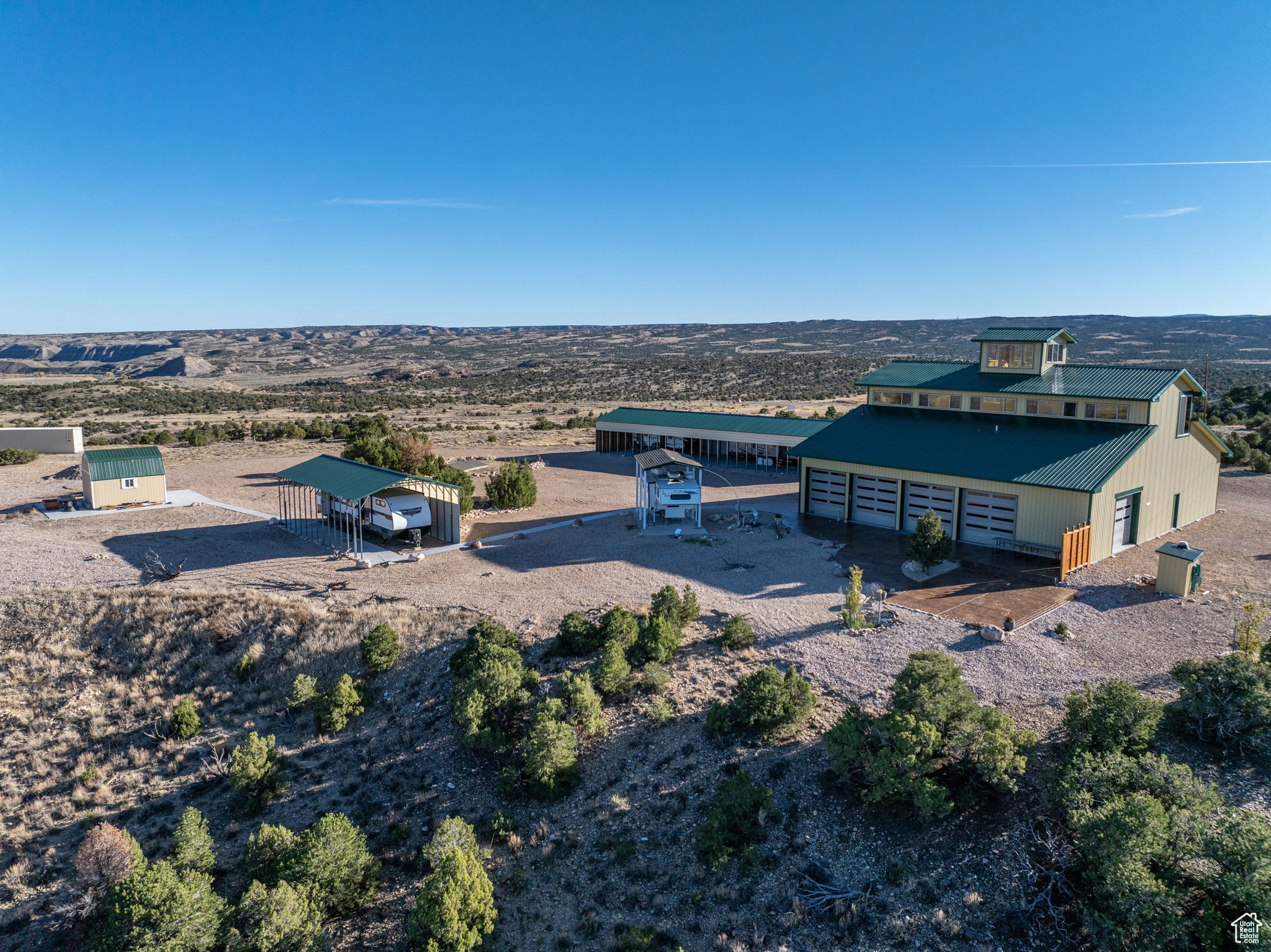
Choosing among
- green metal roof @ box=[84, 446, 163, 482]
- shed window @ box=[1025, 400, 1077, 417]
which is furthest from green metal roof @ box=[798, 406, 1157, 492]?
green metal roof @ box=[84, 446, 163, 482]

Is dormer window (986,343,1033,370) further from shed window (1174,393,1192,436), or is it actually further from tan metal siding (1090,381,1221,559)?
shed window (1174,393,1192,436)

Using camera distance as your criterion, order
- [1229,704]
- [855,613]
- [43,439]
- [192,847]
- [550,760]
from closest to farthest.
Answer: [192,847], [1229,704], [550,760], [855,613], [43,439]

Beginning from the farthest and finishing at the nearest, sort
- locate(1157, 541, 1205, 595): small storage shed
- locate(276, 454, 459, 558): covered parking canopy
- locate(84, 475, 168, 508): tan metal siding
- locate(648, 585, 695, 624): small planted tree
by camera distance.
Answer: locate(84, 475, 168, 508): tan metal siding, locate(276, 454, 459, 558): covered parking canopy, locate(1157, 541, 1205, 595): small storage shed, locate(648, 585, 695, 624): small planted tree

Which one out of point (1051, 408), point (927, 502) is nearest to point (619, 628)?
point (927, 502)

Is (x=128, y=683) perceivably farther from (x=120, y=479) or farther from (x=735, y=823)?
(x=120, y=479)

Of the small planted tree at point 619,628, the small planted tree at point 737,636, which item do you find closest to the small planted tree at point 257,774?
the small planted tree at point 619,628

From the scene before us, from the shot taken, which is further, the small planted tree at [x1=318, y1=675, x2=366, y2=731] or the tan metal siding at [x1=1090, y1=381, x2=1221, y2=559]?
the tan metal siding at [x1=1090, y1=381, x2=1221, y2=559]

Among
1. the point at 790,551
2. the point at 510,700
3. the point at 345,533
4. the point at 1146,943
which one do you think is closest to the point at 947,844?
the point at 1146,943
